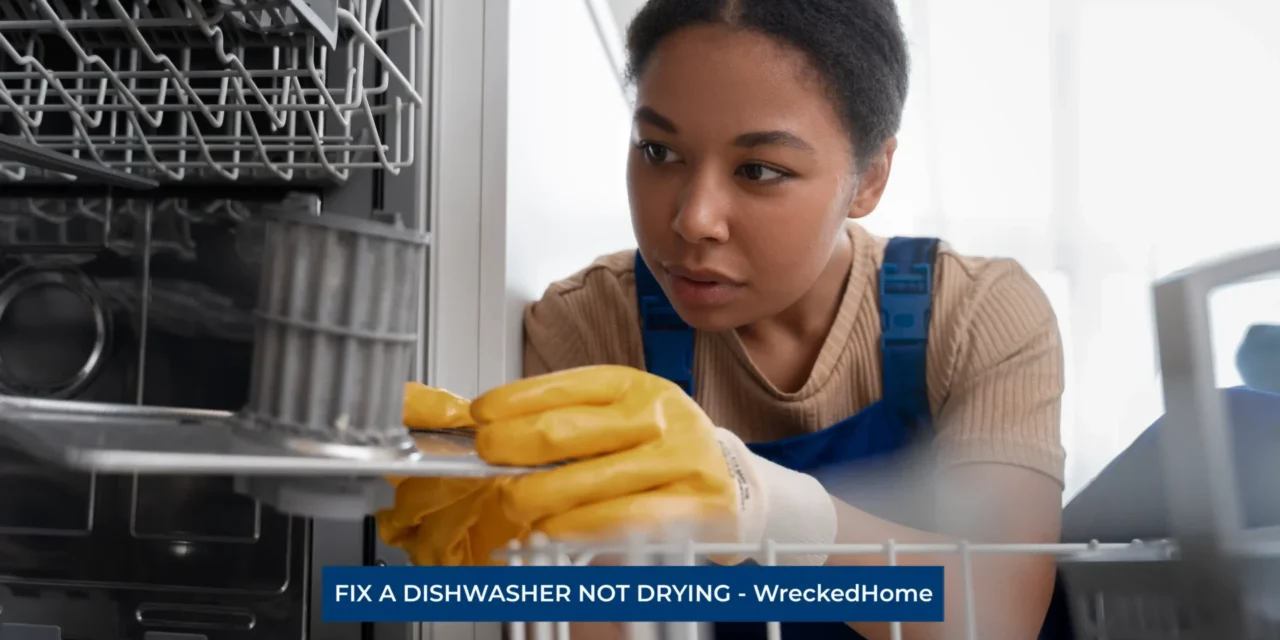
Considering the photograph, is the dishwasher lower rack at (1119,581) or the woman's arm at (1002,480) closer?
the dishwasher lower rack at (1119,581)

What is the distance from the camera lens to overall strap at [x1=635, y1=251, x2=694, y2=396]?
115 centimetres

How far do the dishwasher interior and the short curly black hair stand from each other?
331mm

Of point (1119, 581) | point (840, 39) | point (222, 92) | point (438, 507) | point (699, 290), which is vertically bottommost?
point (1119, 581)

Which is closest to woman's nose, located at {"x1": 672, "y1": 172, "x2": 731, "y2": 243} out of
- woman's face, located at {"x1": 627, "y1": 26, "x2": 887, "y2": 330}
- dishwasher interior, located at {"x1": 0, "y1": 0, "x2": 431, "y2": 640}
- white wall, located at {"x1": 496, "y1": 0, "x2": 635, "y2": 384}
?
woman's face, located at {"x1": 627, "y1": 26, "x2": 887, "y2": 330}

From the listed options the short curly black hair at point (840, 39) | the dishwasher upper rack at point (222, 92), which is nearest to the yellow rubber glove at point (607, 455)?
the dishwasher upper rack at point (222, 92)

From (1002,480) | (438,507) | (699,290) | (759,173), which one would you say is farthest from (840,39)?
(438,507)

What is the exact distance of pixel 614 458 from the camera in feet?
1.89

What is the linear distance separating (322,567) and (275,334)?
0.35 meters

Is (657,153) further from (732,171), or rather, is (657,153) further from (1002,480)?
(1002,480)

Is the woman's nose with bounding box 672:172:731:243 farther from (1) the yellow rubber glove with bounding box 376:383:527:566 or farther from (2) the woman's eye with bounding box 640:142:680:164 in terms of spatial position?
(1) the yellow rubber glove with bounding box 376:383:527:566

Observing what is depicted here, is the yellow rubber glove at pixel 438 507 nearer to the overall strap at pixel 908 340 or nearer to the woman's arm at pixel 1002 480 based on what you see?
the woman's arm at pixel 1002 480

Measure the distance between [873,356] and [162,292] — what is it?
2.90ft

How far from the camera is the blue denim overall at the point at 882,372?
110 centimetres

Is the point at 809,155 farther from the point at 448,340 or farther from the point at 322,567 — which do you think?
the point at 322,567
